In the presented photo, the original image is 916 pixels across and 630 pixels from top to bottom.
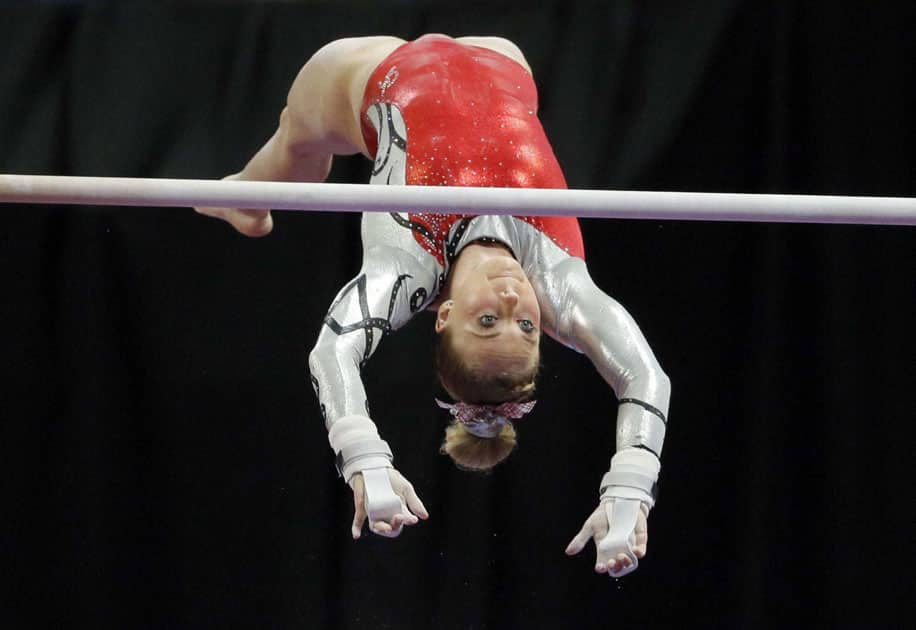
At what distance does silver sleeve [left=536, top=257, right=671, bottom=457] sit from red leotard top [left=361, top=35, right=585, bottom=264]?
0.40 ft

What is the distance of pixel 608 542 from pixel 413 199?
55 centimetres

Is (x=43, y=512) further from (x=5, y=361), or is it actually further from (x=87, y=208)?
(x=87, y=208)

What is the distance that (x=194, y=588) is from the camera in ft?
9.91

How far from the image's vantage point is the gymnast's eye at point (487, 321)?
81.2 inches

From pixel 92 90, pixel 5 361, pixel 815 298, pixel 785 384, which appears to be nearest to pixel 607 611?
pixel 785 384

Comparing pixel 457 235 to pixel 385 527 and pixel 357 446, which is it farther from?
pixel 385 527

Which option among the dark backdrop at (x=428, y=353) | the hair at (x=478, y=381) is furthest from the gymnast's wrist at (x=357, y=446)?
the dark backdrop at (x=428, y=353)

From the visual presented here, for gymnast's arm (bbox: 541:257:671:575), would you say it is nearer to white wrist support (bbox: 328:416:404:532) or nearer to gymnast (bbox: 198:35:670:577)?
gymnast (bbox: 198:35:670:577)

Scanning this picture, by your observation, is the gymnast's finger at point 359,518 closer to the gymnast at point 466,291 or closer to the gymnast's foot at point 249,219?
A: the gymnast at point 466,291

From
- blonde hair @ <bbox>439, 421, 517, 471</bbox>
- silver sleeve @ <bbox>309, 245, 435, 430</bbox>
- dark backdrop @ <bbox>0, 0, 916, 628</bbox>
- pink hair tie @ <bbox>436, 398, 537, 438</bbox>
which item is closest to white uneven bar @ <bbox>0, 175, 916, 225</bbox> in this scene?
silver sleeve @ <bbox>309, 245, 435, 430</bbox>

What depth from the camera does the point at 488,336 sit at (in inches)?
81.4

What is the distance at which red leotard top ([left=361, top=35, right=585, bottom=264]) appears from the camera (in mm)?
2246

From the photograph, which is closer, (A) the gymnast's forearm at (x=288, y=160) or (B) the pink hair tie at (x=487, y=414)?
(B) the pink hair tie at (x=487, y=414)

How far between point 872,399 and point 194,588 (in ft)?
5.25
